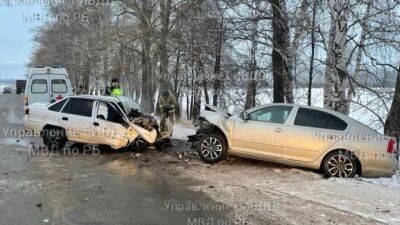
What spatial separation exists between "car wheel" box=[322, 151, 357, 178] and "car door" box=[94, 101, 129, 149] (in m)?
4.97

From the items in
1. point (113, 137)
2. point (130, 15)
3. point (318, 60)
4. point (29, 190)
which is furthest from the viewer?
point (130, 15)

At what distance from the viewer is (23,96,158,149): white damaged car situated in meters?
12.9

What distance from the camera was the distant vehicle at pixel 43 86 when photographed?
2145 centimetres

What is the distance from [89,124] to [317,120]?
564 cm

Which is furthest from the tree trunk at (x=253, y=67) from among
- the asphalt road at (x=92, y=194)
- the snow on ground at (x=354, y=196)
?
the snow on ground at (x=354, y=196)

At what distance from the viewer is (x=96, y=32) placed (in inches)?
1341

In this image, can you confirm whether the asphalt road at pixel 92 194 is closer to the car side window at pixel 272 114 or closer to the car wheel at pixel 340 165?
the car side window at pixel 272 114

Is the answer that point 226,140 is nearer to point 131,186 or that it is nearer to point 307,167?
point 307,167

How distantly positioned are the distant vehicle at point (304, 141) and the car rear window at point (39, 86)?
1171 cm

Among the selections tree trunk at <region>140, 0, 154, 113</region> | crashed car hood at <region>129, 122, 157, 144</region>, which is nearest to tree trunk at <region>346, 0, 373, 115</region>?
crashed car hood at <region>129, 122, 157, 144</region>

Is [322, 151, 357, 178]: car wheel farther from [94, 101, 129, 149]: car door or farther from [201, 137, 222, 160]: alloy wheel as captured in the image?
[94, 101, 129, 149]: car door

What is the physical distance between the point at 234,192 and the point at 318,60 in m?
7.82

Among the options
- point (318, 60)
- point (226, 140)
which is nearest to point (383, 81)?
point (318, 60)

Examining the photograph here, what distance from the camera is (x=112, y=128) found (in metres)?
12.9
